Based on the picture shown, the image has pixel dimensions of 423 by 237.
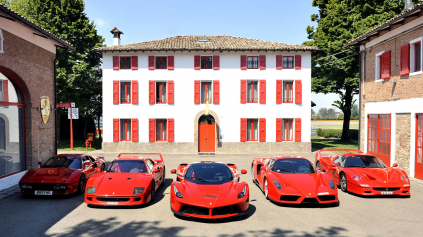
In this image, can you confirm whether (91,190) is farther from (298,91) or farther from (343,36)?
(343,36)

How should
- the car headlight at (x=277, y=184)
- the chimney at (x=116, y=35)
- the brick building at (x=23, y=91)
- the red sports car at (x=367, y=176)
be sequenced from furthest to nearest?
the chimney at (x=116, y=35)
the brick building at (x=23, y=91)
the red sports car at (x=367, y=176)
the car headlight at (x=277, y=184)

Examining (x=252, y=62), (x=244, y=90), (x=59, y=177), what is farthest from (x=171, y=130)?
(x=59, y=177)

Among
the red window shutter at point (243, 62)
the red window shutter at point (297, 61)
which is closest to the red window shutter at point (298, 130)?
the red window shutter at point (297, 61)

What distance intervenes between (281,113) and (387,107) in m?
9.41

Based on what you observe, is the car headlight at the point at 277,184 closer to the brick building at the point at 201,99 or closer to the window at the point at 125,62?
the brick building at the point at 201,99

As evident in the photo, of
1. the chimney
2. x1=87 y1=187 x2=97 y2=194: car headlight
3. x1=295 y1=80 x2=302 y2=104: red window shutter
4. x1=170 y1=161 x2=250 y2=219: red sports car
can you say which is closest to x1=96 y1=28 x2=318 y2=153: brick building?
x1=295 y1=80 x2=302 y2=104: red window shutter

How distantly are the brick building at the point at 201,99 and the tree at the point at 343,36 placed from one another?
5.78 metres

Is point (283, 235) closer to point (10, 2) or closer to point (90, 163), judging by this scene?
point (90, 163)

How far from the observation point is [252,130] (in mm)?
Result: 23469

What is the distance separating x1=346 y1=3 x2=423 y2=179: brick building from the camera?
12242 millimetres

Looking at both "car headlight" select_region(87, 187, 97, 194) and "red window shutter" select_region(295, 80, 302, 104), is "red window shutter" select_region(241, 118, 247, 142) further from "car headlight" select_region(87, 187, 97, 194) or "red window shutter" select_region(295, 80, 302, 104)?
"car headlight" select_region(87, 187, 97, 194)

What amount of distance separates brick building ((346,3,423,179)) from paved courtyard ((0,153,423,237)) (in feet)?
17.4

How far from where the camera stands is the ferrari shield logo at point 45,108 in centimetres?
1406

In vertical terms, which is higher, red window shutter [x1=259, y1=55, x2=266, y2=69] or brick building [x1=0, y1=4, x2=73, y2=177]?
red window shutter [x1=259, y1=55, x2=266, y2=69]
